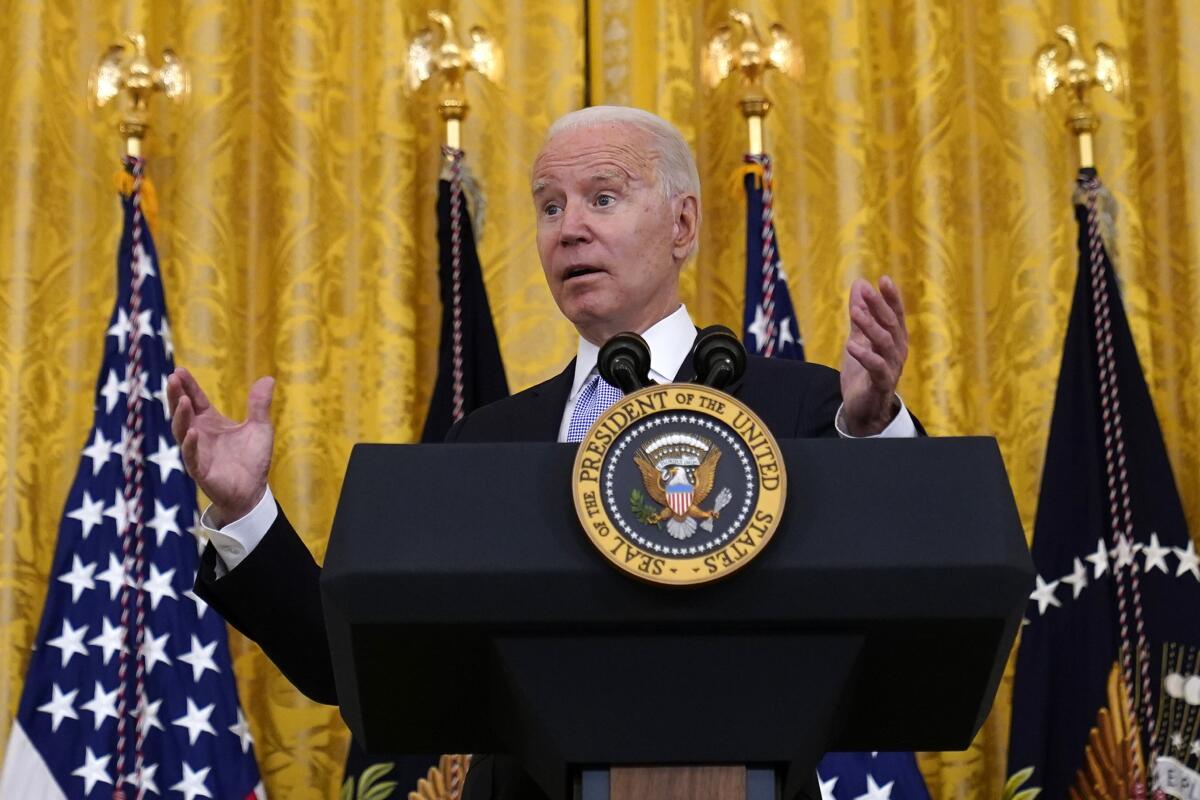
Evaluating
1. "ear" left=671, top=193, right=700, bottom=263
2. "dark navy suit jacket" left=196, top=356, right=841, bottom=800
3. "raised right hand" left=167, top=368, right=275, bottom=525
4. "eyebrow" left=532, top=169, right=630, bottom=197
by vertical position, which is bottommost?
"dark navy suit jacket" left=196, top=356, right=841, bottom=800

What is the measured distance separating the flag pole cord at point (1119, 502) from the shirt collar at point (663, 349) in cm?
191

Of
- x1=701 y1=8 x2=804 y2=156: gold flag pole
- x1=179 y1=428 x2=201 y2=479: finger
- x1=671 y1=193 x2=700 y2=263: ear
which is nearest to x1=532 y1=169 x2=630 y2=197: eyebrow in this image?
x1=671 y1=193 x2=700 y2=263: ear

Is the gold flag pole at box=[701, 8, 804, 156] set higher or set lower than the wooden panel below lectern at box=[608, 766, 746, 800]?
higher

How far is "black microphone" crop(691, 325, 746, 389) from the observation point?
4.42 feet

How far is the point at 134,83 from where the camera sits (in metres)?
4.09

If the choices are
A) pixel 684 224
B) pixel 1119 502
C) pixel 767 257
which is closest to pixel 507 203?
pixel 767 257

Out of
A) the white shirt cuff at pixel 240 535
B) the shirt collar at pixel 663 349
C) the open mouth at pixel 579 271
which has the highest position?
the open mouth at pixel 579 271

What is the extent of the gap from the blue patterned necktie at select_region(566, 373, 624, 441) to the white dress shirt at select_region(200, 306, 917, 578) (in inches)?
0.6

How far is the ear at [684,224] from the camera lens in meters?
2.36

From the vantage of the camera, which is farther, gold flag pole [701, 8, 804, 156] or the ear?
gold flag pole [701, 8, 804, 156]

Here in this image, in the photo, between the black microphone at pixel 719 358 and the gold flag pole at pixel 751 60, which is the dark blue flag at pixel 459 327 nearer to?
the gold flag pole at pixel 751 60

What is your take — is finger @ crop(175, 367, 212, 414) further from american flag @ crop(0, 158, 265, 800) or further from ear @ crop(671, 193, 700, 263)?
american flag @ crop(0, 158, 265, 800)

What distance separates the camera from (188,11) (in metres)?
4.33

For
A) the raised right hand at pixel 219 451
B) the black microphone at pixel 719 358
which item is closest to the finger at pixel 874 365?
the black microphone at pixel 719 358
